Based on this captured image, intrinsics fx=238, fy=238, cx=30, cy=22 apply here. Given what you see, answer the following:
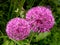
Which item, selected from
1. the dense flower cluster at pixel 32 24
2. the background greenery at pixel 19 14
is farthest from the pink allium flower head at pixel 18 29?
the background greenery at pixel 19 14

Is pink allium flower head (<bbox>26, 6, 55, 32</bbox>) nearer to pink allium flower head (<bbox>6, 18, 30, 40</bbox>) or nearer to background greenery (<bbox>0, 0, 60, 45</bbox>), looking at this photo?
pink allium flower head (<bbox>6, 18, 30, 40</bbox>)

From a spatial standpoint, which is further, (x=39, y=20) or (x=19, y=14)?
(x=19, y=14)

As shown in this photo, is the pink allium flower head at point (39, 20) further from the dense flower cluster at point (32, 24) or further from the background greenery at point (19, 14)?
the background greenery at point (19, 14)

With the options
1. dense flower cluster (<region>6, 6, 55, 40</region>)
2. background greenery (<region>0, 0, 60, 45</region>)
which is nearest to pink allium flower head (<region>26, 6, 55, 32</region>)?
dense flower cluster (<region>6, 6, 55, 40</region>)

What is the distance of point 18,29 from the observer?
1.50m

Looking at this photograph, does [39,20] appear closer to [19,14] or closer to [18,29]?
[18,29]

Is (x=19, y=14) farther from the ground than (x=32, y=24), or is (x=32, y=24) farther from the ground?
(x=32, y=24)

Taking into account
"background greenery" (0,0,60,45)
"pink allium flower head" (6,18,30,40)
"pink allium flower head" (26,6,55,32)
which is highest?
"pink allium flower head" (26,6,55,32)

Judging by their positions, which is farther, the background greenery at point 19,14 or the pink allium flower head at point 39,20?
the background greenery at point 19,14

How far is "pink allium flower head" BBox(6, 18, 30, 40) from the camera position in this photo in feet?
4.91

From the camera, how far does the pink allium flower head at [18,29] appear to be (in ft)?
4.91

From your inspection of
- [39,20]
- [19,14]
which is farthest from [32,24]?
[19,14]

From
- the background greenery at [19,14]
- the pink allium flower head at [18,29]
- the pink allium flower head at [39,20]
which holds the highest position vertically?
the pink allium flower head at [39,20]

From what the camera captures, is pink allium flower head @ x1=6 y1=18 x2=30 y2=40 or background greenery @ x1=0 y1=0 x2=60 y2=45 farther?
background greenery @ x1=0 y1=0 x2=60 y2=45
